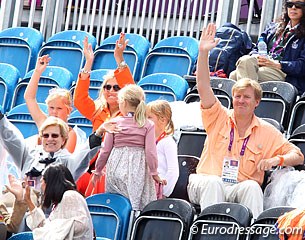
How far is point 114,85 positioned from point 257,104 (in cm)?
137

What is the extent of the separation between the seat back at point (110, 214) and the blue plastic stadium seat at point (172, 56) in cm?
314

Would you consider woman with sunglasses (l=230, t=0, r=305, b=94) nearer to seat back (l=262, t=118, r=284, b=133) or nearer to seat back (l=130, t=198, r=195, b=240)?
seat back (l=262, t=118, r=284, b=133)

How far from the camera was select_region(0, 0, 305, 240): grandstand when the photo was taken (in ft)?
31.7

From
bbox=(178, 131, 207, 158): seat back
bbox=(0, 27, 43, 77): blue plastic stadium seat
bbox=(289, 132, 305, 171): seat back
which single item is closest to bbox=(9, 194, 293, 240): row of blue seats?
bbox=(178, 131, 207, 158): seat back

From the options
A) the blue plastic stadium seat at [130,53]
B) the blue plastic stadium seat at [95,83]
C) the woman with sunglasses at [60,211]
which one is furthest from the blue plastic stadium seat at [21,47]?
the woman with sunglasses at [60,211]

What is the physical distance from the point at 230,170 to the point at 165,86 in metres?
2.29

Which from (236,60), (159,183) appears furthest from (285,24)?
(159,183)

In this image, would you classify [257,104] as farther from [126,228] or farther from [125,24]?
[125,24]

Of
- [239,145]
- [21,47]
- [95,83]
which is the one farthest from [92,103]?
[21,47]

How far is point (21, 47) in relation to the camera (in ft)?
45.7

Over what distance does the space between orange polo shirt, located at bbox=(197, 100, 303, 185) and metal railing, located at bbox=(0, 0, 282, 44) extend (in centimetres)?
384

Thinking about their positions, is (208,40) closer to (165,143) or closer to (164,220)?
(165,143)

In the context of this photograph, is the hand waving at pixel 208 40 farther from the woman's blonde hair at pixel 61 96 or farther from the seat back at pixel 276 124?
the woman's blonde hair at pixel 61 96

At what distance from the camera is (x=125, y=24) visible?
48.7 ft
